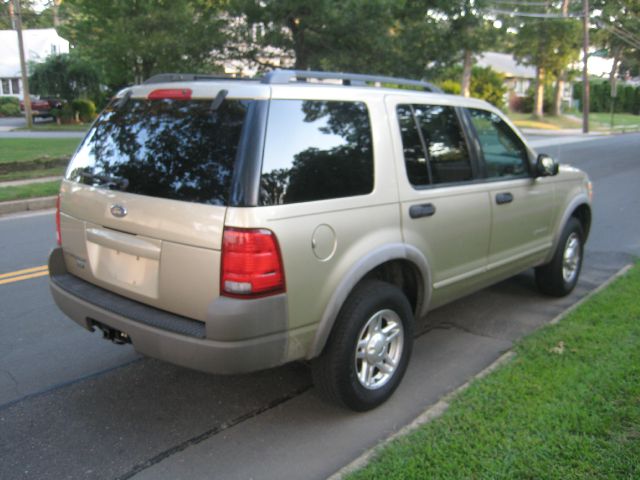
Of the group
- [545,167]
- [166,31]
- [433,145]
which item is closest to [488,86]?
[166,31]

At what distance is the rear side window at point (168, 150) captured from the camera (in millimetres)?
3047

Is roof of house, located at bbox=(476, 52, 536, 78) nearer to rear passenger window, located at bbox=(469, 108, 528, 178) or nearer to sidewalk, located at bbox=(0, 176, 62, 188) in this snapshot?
sidewalk, located at bbox=(0, 176, 62, 188)

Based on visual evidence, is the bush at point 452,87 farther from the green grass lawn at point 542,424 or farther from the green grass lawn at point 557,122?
the green grass lawn at point 542,424

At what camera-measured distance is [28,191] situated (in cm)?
1120

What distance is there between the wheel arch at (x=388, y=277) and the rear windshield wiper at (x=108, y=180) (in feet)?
4.26

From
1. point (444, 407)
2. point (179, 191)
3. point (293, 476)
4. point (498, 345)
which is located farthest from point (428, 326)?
point (179, 191)

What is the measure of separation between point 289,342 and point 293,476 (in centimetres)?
65

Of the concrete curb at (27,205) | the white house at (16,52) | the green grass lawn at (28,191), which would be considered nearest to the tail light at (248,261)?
the concrete curb at (27,205)

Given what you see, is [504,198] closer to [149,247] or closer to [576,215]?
[576,215]

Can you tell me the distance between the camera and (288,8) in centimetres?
1850

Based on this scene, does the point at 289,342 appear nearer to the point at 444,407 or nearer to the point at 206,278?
the point at 206,278

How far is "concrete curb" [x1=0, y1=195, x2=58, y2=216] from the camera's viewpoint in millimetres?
10172

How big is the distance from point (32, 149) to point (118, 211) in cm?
1645

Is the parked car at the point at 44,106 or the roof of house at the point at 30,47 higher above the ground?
the roof of house at the point at 30,47
